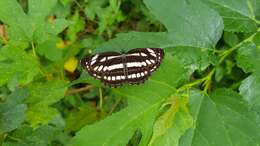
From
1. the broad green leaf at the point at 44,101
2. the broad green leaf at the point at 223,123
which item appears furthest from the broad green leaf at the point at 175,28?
the broad green leaf at the point at 44,101

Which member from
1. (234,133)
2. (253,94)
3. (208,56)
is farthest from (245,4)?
(234,133)

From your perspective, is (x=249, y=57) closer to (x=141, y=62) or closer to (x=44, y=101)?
(x=141, y=62)

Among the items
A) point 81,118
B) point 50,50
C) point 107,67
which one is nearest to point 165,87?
point 107,67

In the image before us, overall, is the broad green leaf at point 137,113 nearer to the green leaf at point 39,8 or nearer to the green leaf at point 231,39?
the green leaf at point 39,8

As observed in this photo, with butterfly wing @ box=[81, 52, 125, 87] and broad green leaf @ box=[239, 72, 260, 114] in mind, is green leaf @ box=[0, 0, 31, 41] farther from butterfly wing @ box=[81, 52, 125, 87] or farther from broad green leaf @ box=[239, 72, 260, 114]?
broad green leaf @ box=[239, 72, 260, 114]

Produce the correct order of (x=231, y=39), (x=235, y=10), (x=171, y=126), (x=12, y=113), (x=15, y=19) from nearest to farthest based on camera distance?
(x=171, y=126)
(x=12, y=113)
(x=235, y=10)
(x=15, y=19)
(x=231, y=39)
